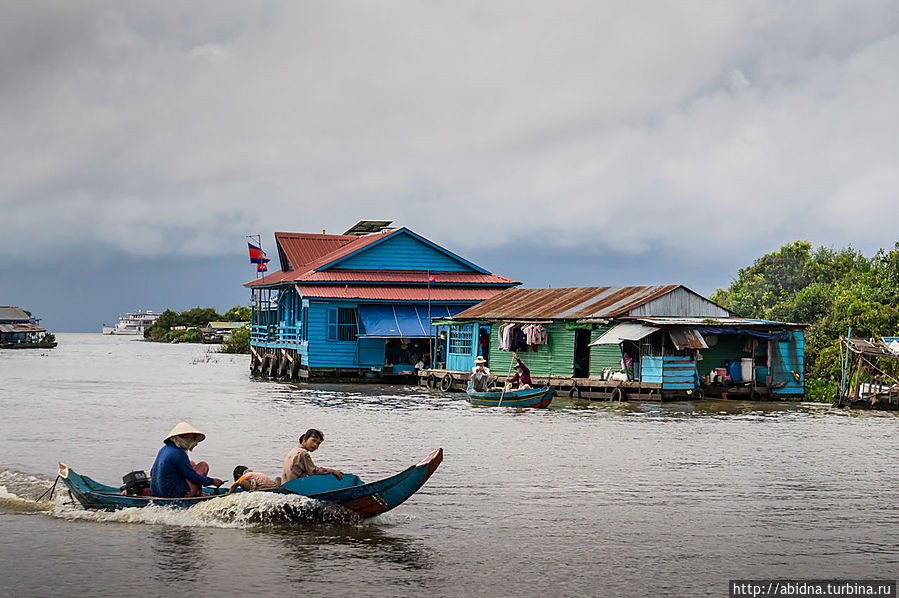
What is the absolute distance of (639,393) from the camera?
3153cm

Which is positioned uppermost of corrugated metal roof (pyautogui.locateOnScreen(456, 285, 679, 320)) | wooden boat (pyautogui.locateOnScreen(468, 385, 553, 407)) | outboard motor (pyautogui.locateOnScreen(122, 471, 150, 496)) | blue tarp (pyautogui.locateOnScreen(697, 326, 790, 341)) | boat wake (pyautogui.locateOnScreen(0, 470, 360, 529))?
corrugated metal roof (pyautogui.locateOnScreen(456, 285, 679, 320))

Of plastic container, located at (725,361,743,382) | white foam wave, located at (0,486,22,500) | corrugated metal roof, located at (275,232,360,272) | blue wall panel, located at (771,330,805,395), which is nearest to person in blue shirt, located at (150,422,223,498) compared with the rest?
white foam wave, located at (0,486,22,500)

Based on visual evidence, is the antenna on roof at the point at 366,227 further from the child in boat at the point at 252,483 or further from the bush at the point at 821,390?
the child in boat at the point at 252,483

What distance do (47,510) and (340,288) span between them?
30051 millimetres

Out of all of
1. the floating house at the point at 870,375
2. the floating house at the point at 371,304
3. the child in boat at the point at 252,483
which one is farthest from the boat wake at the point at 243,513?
Result: the floating house at the point at 371,304

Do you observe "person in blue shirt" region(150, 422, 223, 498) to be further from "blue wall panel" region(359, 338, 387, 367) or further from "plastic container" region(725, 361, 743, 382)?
"blue wall panel" region(359, 338, 387, 367)

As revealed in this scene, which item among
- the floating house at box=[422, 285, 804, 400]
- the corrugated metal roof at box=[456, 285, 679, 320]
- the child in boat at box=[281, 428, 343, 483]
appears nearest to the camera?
the child in boat at box=[281, 428, 343, 483]

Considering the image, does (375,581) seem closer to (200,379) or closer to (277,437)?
(277,437)

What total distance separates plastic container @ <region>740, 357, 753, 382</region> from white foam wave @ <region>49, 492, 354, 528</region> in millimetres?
23335

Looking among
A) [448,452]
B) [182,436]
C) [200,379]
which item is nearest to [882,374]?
[448,452]

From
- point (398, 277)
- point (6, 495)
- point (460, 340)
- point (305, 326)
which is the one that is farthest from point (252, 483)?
point (398, 277)

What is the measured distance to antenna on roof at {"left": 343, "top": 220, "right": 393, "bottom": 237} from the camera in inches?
2138

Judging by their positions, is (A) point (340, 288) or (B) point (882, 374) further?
(A) point (340, 288)

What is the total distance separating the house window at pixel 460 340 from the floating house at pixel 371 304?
1685 millimetres
